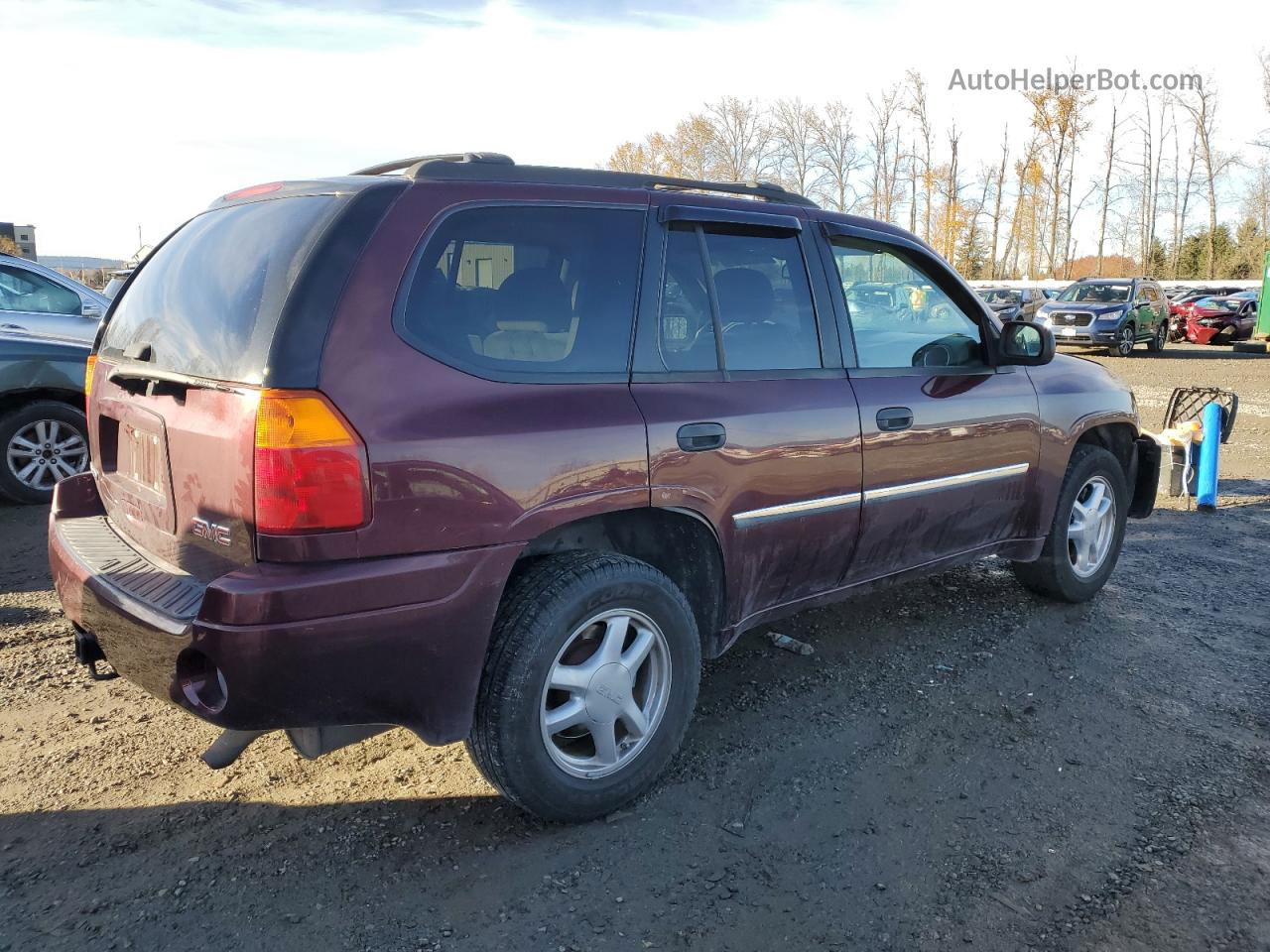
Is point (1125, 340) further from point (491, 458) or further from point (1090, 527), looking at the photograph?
point (491, 458)

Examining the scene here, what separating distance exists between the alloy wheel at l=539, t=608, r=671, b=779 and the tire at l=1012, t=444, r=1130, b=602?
8.30 feet

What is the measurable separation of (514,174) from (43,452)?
538cm

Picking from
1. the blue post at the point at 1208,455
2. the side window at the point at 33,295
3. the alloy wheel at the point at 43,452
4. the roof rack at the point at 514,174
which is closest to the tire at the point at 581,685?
the roof rack at the point at 514,174

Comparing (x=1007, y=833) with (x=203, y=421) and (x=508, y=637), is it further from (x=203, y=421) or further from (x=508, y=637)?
(x=203, y=421)

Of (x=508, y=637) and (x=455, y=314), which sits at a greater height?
(x=455, y=314)

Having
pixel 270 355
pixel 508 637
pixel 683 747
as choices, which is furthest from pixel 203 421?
pixel 683 747

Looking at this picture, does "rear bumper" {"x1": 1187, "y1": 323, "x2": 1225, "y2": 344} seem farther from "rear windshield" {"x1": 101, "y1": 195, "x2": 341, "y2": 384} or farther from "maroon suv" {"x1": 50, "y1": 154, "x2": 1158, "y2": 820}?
"rear windshield" {"x1": 101, "y1": 195, "x2": 341, "y2": 384}

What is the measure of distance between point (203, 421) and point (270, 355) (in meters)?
0.32

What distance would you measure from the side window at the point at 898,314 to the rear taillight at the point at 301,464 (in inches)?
84.0

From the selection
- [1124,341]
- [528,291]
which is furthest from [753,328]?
[1124,341]

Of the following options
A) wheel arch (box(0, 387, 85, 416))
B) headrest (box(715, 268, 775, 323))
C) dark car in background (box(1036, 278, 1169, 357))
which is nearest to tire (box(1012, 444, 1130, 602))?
headrest (box(715, 268, 775, 323))

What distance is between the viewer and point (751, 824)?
9.77 ft

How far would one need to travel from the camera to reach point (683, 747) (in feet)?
11.3

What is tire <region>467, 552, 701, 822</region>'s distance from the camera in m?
2.71
